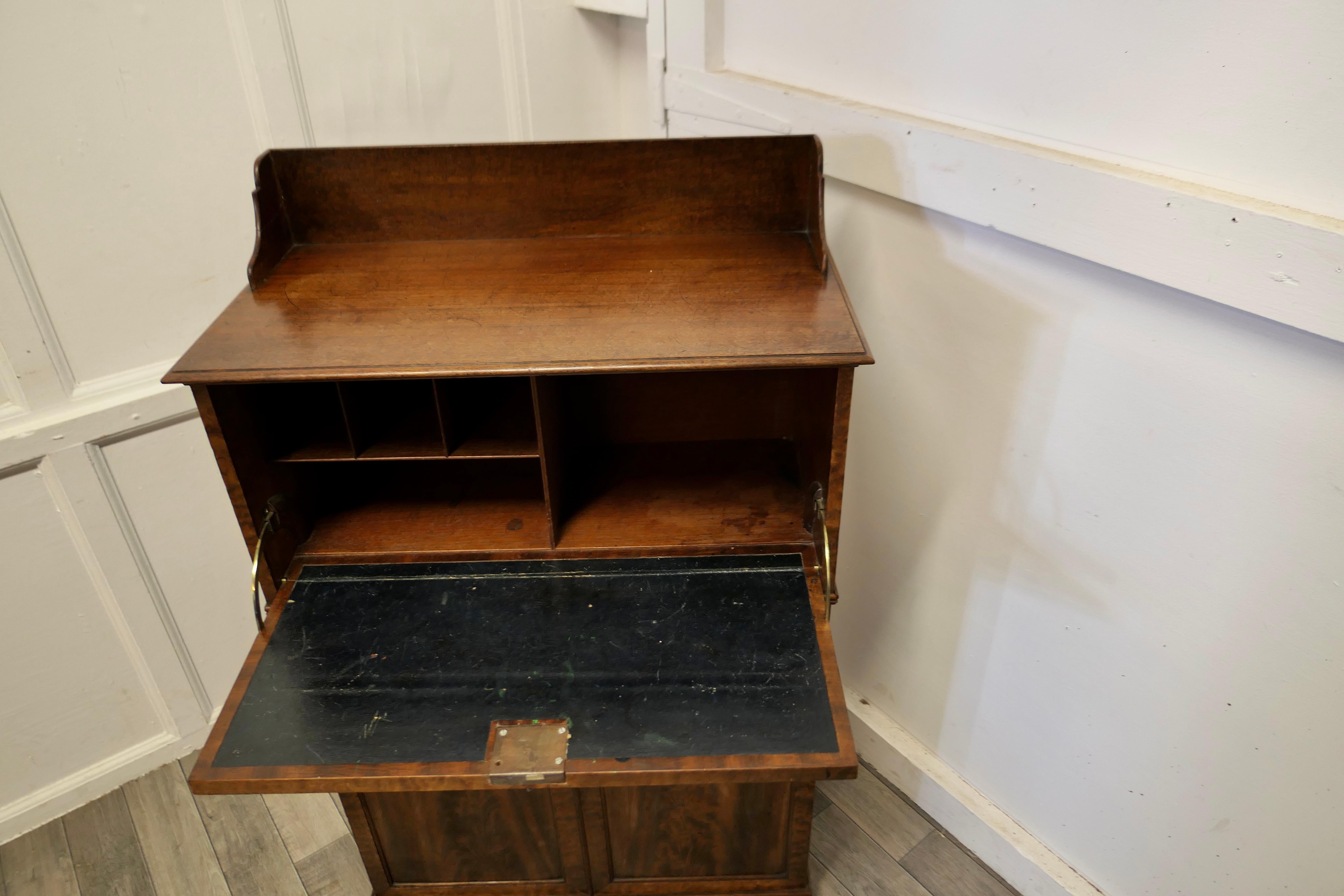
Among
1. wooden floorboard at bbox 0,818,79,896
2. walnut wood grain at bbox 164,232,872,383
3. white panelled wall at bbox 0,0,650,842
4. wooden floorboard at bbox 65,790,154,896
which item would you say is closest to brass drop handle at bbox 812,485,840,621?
walnut wood grain at bbox 164,232,872,383

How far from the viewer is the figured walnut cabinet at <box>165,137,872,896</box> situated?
1133 mm

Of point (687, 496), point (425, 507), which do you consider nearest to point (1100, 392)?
point (687, 496)

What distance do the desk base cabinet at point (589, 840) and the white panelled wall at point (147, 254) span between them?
2.59 ft

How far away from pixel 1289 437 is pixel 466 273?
114 centimetres

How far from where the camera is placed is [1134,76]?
3.76ft

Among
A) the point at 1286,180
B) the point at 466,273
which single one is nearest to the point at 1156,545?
the point at 1286,180

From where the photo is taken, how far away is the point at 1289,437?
1.13 m

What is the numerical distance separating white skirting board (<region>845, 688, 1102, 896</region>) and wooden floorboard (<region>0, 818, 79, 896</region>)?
1.69m

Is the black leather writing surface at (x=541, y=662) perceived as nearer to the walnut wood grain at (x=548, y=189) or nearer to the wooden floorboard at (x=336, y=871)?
the walnut wood grain at (x=548, y=189)

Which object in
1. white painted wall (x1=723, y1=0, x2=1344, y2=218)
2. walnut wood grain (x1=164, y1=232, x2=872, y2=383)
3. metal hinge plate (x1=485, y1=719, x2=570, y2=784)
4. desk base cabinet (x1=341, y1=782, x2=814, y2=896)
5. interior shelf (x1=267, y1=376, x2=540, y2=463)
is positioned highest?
white painted wall (x1=723, y1=0, x2=1344, y2=218)

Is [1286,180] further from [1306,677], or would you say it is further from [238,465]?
[238,465]

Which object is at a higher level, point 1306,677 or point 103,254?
point 103,254

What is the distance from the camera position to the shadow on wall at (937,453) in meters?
1.44

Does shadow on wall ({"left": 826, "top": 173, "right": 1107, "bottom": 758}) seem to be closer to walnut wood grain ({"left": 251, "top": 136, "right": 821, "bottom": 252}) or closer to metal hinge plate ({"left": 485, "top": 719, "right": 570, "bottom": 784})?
walnut wood grain ({"left": 251, "top": 136, "right": 821, "bottom": 252})
